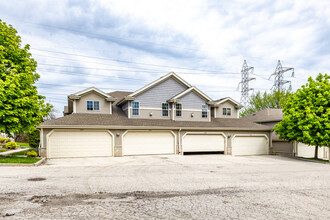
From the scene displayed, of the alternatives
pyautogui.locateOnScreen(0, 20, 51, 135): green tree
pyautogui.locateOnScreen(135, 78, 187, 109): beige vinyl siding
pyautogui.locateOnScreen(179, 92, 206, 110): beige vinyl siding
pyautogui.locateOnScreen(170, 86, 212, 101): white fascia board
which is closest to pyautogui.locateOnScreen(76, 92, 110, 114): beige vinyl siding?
pyautogui.locateOnScreen(135, 78, 187, 109): beige vinyl siding

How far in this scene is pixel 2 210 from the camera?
5.43 meters

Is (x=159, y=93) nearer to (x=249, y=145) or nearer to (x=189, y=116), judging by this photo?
(x=189, y=116)

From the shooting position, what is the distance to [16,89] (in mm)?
14477

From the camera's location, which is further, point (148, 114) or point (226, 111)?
point (226, 111)

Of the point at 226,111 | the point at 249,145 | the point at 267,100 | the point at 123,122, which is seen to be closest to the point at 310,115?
the point at 249,145

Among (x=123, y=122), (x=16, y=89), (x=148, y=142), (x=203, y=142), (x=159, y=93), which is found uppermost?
(x=159, y=93)

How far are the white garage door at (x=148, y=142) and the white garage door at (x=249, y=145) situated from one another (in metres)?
7.11

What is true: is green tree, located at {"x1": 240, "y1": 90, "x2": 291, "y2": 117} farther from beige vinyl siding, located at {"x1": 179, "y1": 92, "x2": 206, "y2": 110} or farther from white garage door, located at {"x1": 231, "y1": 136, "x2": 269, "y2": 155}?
beige vinyl siding, located at {"x1": 179, "y1": 92, "x2": 206, "y2": 110}

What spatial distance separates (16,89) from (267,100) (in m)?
45.8

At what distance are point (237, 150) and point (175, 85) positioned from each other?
958 centimetres

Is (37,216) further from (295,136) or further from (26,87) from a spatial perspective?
(295,136)

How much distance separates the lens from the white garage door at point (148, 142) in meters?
20.2

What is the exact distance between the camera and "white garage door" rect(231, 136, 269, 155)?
78.5 ft

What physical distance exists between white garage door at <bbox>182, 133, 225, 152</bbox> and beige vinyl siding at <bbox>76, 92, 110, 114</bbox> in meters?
8.24
